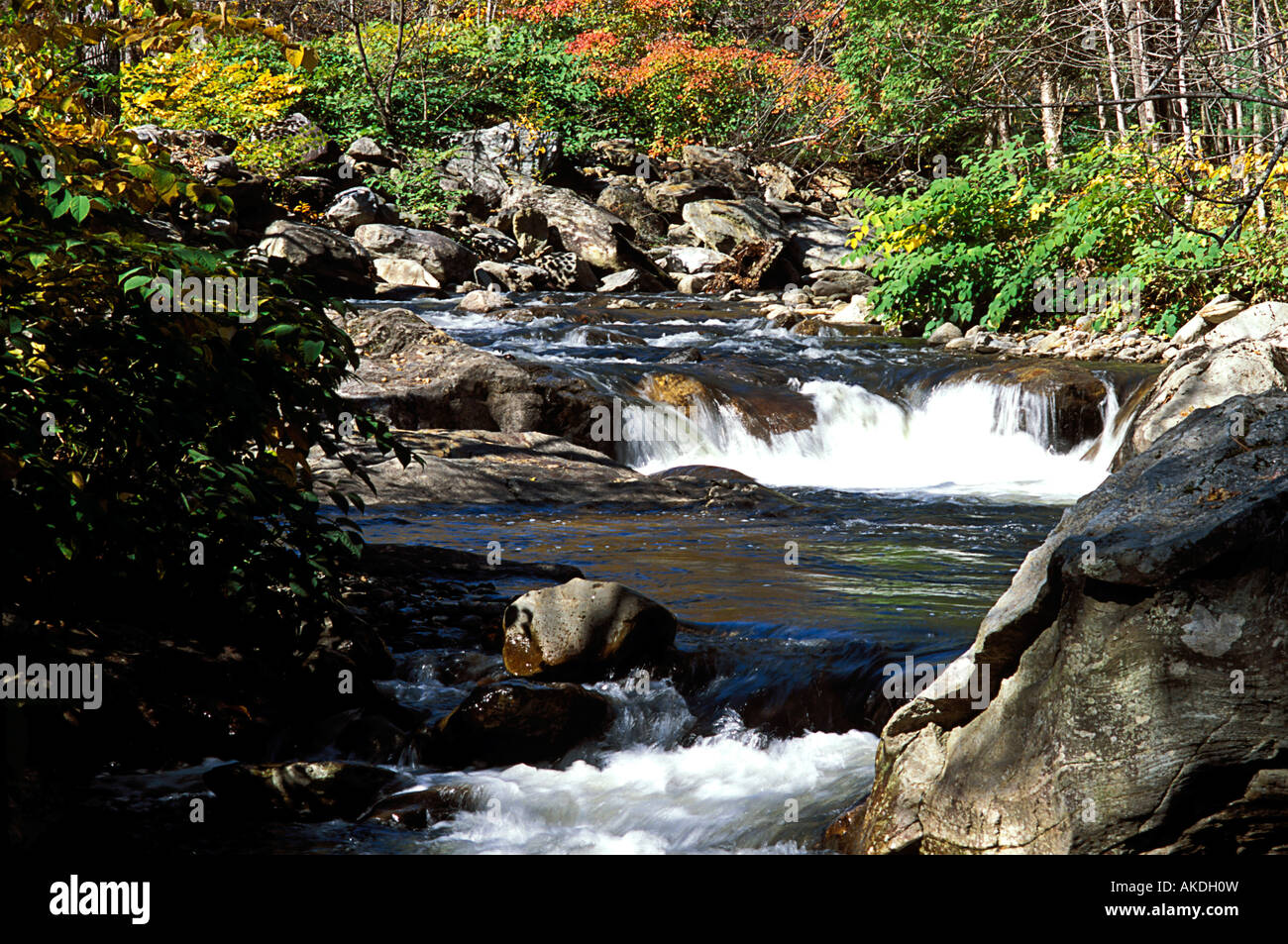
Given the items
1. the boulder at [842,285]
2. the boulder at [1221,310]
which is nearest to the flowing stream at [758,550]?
the boulder at [1221,310]

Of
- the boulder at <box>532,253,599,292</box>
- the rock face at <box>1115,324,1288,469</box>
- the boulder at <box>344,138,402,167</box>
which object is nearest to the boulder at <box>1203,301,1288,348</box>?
the rock face at <box>1115,324,1288,469</box>

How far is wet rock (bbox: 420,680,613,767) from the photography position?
4.66 meters

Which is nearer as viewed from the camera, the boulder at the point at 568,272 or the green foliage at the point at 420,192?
the boulder at the point at 568,272

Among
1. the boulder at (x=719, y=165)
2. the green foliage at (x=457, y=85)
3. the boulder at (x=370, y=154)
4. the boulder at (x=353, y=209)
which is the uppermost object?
the green foliage at (x=457, y=85)

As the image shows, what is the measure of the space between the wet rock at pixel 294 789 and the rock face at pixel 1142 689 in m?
2.10

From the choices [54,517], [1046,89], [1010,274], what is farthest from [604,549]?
[1046,89]

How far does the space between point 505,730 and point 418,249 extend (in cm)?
1778

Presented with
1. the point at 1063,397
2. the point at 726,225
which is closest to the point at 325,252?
the point at 726,225

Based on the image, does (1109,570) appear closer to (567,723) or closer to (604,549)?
(567,723)

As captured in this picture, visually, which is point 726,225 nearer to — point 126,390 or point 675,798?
point 675,798

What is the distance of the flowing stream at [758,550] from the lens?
424cm

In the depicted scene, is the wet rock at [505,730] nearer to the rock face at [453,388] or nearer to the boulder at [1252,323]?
the rock face at [453,388]
